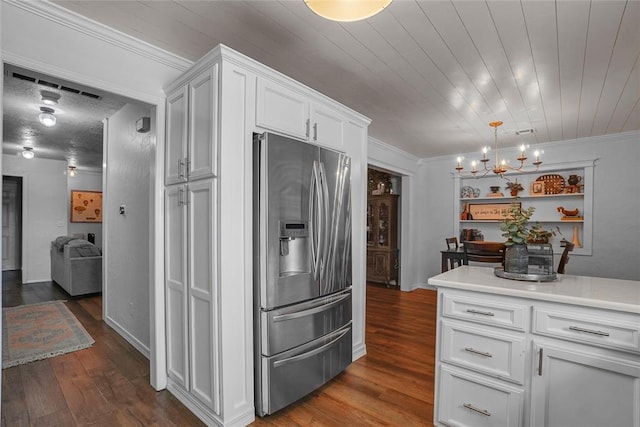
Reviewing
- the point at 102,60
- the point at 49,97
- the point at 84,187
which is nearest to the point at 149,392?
the point at 102,60

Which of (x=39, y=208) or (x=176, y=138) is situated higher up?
(x=176, y=138)

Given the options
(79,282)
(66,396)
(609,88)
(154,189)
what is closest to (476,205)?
(609,88)

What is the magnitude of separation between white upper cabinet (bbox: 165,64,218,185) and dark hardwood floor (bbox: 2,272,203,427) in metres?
1.61

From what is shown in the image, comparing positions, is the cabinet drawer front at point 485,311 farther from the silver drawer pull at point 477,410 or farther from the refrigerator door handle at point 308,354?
the refrigerator door handle at point 308,354

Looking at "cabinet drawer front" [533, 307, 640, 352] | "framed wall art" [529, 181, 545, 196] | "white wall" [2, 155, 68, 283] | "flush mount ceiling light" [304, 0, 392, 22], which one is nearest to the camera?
"flush mount ceiling light" [304, 0, 392, 22]

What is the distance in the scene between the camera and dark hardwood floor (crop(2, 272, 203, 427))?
2.13 metres

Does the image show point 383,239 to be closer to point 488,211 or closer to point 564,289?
point 488,211

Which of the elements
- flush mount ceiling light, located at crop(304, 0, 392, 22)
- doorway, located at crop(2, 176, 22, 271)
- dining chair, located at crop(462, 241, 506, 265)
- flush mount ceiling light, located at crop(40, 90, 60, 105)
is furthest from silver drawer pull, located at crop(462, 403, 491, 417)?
doorway, located at crop(2, 176, 22, 271)

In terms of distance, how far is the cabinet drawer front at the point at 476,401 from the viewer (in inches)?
68.8

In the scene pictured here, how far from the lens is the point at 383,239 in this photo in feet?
20.9

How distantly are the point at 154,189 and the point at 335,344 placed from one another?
188cm

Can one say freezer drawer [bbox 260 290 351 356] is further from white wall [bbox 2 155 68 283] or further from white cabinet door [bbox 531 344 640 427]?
white wall [bbox 2 155 68 283]

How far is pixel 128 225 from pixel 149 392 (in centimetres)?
169

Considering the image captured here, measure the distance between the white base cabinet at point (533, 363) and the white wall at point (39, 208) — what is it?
303 inches
